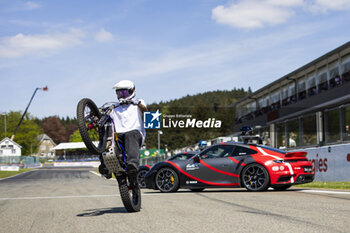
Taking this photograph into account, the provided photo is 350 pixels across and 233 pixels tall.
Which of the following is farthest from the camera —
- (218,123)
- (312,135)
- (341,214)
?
(218,123)

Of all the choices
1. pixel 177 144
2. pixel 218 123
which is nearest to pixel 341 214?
pixel 177 144

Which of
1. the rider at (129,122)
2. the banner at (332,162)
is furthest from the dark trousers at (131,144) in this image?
the banner at (332,162)

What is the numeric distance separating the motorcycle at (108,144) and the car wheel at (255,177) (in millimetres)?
5051

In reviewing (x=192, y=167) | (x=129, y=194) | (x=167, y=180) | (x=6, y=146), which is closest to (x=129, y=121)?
(x=129, y=194)

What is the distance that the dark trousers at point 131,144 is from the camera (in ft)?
21.3

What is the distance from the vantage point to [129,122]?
6.70 m

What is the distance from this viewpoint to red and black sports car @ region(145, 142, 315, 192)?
442 inches

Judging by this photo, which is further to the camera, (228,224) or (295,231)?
(228,224)

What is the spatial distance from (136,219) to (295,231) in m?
2.04

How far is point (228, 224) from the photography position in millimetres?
5156

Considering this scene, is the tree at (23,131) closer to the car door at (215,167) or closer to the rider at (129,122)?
the car door at (215,167)

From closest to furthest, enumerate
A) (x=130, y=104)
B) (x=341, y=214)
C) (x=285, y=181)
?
(x=341, y=214) < (x=130, y=104) < (x=285, y=181)

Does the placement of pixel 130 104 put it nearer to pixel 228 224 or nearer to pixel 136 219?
pixel 136 219

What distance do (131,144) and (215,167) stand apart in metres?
5.90
